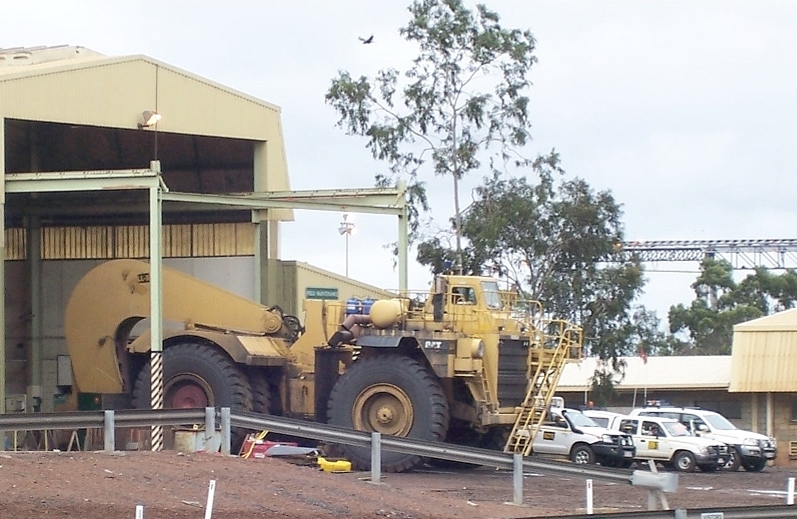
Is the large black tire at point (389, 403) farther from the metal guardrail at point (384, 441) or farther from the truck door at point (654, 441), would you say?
the truck door at point (654, 441)

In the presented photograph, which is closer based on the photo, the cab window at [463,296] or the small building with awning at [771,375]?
the cab window at [463,296]

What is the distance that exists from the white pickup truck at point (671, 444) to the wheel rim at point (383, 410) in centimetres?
1096

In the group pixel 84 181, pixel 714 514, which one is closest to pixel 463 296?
pixel 84 181

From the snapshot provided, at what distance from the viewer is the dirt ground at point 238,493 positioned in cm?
1545

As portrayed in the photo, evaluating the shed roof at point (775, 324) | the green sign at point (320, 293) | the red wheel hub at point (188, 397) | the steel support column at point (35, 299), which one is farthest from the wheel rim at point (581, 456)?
the steel support column at point (35, 299)

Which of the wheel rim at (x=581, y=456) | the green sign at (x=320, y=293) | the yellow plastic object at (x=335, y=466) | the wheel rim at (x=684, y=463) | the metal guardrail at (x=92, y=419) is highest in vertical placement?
the green sign at (x=320, y=293)

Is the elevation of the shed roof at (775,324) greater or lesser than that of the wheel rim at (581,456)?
greater

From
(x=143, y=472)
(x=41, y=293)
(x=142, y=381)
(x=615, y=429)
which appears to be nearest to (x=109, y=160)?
(x=41, y=293)

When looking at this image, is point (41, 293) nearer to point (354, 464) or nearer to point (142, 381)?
point (142, 381)

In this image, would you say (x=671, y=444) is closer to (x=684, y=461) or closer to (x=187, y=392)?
(x=684, y=461)

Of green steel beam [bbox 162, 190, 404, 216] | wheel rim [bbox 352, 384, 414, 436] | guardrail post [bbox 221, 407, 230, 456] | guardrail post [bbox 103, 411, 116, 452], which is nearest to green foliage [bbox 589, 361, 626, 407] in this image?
green steel beam [bbox 162, 190, 404, 216]

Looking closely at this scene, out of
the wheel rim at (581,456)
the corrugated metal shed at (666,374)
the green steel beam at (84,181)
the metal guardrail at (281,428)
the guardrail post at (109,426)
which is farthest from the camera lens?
the corrugated metal shed at (666,374)

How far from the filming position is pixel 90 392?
29.1 m

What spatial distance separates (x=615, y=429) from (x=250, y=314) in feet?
34.7
